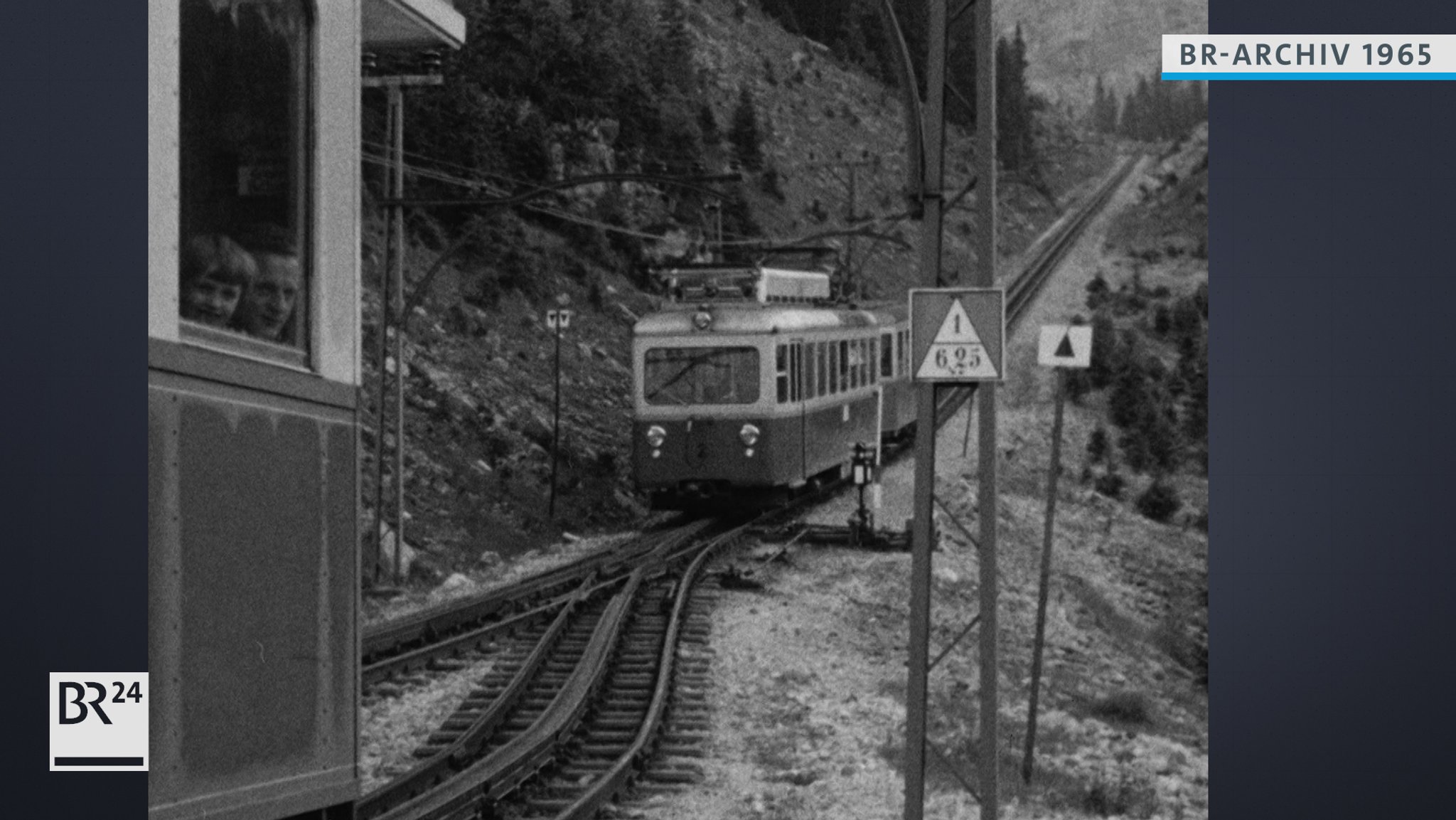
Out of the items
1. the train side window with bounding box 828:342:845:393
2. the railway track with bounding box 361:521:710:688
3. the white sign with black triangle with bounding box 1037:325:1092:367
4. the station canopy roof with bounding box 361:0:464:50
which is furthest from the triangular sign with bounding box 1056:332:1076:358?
the train side window with bounding box 828:342:845:393

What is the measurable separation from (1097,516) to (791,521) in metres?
4.27

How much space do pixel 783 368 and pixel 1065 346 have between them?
7.42 metres

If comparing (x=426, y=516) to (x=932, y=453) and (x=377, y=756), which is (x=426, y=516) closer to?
(x=377, y=756)

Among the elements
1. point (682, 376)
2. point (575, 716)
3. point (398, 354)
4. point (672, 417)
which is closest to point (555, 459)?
point (672, 417)

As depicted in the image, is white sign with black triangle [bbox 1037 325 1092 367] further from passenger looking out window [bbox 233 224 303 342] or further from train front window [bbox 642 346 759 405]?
train front window [bbox 642 346 759 405]

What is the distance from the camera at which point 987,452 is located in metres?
6.92

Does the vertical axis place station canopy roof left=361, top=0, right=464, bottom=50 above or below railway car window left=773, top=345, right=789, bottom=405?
above

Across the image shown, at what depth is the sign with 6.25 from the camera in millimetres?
4641

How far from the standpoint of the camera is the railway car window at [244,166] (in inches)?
151

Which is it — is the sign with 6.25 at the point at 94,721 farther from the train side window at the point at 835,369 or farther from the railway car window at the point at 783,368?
the train side window at the point at 835,369

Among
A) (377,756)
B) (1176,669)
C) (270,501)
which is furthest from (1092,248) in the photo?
(270,501)

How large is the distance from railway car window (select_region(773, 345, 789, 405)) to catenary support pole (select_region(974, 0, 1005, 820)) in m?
8.18

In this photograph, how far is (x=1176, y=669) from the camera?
15.2m

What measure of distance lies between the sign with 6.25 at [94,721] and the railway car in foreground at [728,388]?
1065cm
